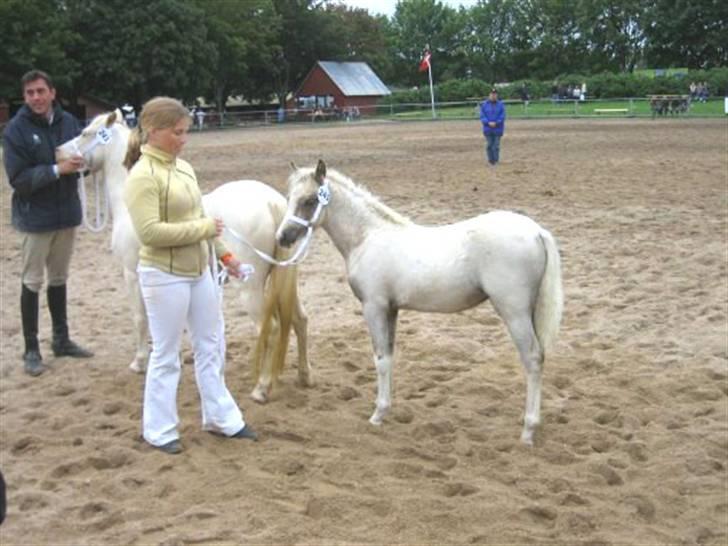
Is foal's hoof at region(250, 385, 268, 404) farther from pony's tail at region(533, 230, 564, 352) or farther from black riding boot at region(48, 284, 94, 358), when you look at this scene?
pony's tail at region(533, 230, 564, 352)

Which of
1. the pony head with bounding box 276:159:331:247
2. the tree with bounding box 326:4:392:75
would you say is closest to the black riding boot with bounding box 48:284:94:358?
the pony head with bounding box 276:159:331:247

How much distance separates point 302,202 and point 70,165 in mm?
1873

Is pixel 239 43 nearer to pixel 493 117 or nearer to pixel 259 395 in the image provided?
pixel 493 117

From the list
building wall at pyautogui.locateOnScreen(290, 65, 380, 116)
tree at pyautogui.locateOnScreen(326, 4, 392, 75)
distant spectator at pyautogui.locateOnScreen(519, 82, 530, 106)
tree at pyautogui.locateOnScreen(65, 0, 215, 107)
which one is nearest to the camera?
tree at pyautogui.locateOnScreen(65, 0, 215, 107)

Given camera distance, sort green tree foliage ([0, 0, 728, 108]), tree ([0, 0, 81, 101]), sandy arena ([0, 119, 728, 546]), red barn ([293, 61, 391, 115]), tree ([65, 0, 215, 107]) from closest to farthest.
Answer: sandy arena ([0, 119, 728, 546]) → tree ([0, 0, 81, 101]) → green tree foliage ([0, 0, 728, 108]) → tree ([65, 0, 215, 107]) → red barn ([293, 61, 391, 115])

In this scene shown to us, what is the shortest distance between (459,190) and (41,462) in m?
10.8

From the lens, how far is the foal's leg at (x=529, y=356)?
463cm

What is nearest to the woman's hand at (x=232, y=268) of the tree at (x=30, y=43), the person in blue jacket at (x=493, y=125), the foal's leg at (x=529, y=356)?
the foal's leg at (x=529, y=356)

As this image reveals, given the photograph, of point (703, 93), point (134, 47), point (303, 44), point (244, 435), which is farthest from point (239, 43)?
point (244, 435)

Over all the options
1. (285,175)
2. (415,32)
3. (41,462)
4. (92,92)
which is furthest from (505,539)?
(415,32)

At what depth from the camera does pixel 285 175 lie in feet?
58.3

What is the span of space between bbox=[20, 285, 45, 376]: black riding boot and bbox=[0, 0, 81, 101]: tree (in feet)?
133

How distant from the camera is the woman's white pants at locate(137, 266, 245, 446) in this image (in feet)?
14.3

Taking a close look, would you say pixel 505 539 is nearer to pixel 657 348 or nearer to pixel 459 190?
pixel 657 348
